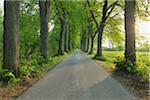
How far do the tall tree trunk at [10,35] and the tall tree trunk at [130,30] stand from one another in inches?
278

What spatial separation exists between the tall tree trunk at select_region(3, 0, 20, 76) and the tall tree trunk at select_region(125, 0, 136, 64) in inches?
278

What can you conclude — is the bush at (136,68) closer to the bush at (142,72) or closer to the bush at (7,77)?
the bush at (142,72)

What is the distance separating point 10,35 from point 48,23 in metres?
14.4

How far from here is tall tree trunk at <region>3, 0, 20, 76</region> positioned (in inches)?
555

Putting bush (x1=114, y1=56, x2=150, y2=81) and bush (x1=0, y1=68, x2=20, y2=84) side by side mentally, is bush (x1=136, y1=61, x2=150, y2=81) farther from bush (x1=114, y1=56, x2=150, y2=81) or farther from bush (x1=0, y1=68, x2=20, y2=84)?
bush (x1=0, y1=68, x2=20, y2=84)

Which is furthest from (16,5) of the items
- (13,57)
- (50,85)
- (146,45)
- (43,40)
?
(146,45)

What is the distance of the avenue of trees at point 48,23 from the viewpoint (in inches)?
559

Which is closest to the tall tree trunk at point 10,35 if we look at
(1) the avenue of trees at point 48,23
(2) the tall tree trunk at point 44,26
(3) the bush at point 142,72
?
(1) the avenue of trees at point 48,23

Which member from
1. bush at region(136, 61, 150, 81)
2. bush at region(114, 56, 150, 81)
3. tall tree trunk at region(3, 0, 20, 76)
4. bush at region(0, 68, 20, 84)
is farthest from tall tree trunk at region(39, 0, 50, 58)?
bush at region(0, 68, 20, 84)

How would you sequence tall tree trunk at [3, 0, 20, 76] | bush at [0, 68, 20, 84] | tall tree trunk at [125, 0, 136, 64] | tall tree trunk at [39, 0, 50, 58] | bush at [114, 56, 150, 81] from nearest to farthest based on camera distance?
bush at [0, 68, 20, 84] < tall tree trunk at [3, 0, 20, 76] < bush at [114, 56, 150, 81] < tall tree trunk at [125, 0, 136, 64] < tall tree trunk at [39, 0, 50, 58]

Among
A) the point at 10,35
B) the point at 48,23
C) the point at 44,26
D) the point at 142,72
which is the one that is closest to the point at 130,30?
the point at 142,72

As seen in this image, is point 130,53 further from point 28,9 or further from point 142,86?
point 28,9

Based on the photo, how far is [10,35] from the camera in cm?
1418

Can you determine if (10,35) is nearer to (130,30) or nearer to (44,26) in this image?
(130,30)
